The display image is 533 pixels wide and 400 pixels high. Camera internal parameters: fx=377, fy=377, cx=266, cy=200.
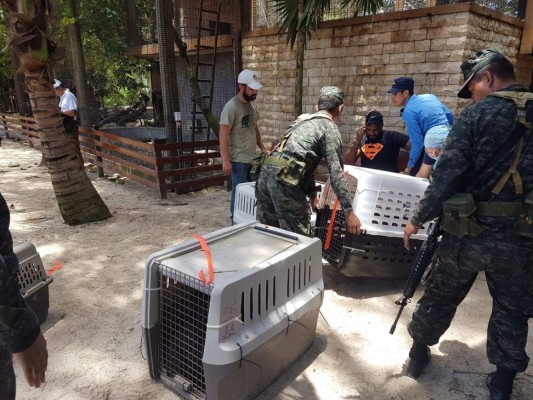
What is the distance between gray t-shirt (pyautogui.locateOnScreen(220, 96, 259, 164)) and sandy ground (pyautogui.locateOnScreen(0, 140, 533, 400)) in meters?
1.21

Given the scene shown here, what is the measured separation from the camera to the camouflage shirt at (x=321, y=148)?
2.70m

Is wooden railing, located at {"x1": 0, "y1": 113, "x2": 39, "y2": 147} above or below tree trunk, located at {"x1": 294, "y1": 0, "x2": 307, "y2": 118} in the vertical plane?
below

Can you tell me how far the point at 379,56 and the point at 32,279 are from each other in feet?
18.2

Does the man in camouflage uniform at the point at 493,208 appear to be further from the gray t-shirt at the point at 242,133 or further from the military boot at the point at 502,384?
the gray t-shirt at the point at 242,133

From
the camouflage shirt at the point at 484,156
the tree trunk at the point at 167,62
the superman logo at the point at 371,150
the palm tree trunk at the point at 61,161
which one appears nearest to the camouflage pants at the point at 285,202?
the camouflage shirt at the point at 484,156

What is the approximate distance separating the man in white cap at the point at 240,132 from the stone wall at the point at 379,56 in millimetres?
2585

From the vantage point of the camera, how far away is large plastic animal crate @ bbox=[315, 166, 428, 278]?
2.92 m

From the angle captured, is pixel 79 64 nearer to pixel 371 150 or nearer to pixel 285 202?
pixel 371 150

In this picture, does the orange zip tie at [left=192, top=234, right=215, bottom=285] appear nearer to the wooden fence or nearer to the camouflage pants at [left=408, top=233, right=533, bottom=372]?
the camouflage pants at [left=408, top=233, right=533, bottom=372]

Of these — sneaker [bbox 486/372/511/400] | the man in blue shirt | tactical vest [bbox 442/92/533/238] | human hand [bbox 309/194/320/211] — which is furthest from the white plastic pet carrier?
the man in blue shirt

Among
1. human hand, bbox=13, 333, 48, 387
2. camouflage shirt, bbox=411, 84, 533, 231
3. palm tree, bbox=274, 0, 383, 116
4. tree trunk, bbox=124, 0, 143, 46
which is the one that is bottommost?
human hand, bbox=13, 333, 48, 387

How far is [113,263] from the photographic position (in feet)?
12.8

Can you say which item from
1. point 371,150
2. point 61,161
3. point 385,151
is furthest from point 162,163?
point 385,151

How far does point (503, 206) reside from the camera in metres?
1.89
